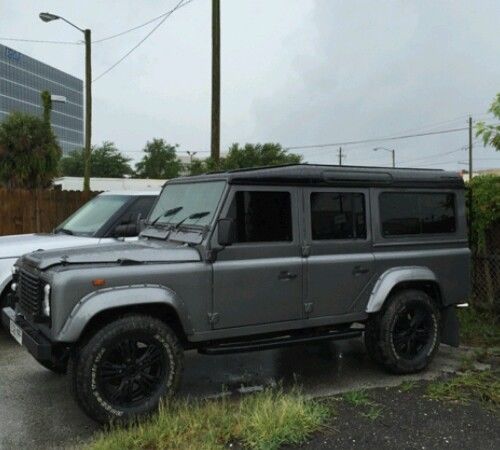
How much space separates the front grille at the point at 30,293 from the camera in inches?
167

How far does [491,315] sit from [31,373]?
5.65m

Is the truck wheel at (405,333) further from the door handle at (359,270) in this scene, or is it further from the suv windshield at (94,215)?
the suv windshield at (94,215)

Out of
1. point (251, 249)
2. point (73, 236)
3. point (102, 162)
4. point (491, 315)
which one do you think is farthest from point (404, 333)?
point (102, 162)

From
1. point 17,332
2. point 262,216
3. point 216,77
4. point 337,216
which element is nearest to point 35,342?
point 17,332

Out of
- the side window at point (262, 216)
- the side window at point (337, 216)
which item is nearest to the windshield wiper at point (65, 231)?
the side window at point (262, 216)

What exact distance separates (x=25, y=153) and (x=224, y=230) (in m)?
22.9

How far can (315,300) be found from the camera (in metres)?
4.99

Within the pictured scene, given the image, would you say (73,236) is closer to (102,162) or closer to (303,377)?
(303,377)

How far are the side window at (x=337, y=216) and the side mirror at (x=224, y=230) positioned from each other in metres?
0.92

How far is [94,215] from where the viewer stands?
7625 millimetres

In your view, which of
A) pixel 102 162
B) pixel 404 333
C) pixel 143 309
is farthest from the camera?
pixel 102 162

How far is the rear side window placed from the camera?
5.49 m

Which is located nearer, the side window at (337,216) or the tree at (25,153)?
the side window at (337,216)

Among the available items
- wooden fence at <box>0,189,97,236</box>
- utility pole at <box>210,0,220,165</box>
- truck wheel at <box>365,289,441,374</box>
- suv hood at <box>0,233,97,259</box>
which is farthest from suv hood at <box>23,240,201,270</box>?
wooden fence at <box>0,189,97,236</box>
